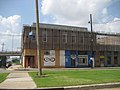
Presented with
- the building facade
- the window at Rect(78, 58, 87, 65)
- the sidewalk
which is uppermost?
the building facade

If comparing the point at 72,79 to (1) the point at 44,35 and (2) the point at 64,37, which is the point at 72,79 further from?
(2) the point at 64,37

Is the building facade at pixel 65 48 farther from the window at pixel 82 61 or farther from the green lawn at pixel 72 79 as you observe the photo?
the green lawn at pixel 72 79

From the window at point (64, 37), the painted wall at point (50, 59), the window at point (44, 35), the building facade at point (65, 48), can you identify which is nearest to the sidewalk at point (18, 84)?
the building facade at point (65, 48)

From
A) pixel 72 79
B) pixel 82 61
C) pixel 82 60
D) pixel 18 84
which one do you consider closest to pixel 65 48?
pixel 82 60

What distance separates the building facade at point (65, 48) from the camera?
5862 centimetres

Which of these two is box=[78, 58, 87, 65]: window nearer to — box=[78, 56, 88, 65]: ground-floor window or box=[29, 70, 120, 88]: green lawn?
box=[78, 56, 88, 65]: ground-floor window

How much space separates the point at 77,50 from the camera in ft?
211

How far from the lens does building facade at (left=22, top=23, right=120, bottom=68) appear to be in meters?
58.6

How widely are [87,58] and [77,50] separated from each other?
4026 mm

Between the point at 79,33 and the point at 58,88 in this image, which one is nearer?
the point at 58,88

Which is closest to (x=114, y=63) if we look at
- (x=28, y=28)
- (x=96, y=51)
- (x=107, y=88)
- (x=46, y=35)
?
(x=96, y=51)

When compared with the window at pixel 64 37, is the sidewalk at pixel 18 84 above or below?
below

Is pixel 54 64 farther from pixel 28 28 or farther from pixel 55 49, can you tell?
pixel 28 28

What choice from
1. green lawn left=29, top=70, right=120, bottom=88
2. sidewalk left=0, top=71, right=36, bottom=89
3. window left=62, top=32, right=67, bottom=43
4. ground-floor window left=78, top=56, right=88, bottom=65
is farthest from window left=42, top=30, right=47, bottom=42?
sidewalk left=0, top=71, right=36, bottom=89
